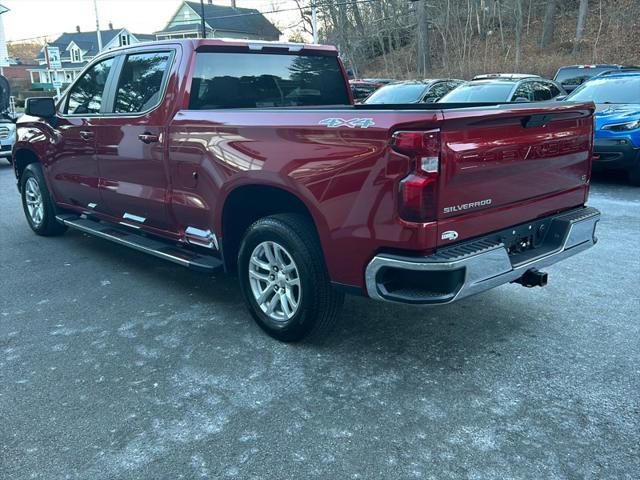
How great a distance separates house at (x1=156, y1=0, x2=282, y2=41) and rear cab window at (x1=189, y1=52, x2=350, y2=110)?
2339 inches

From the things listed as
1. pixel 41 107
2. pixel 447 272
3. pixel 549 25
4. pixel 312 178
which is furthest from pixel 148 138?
pixel 549 25

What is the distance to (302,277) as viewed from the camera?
3.72 meters

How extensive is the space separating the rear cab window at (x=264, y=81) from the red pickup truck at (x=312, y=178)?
0.5 inches

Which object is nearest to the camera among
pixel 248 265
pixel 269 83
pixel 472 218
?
pixel 472 218

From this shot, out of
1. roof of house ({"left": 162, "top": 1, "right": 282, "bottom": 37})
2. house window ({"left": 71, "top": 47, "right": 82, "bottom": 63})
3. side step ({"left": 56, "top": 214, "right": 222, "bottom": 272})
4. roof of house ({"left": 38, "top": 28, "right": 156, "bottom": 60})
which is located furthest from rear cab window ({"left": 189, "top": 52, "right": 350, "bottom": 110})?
house window ({"left": 71, "top": 47, "right": 82, "bottom": 63})

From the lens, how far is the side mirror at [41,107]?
599 cm

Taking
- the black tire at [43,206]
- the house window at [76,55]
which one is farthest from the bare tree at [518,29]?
the house window at [76,55]

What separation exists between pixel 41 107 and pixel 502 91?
8302mm

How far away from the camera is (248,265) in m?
4.18

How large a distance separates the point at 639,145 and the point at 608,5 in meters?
25.2

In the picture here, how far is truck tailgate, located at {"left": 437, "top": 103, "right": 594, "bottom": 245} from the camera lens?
3145mm

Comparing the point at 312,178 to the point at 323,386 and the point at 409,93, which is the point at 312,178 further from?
the point at 409,93

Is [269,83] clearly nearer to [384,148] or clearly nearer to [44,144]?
[384,148]

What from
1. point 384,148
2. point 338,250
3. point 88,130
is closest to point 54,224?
point 88,130
